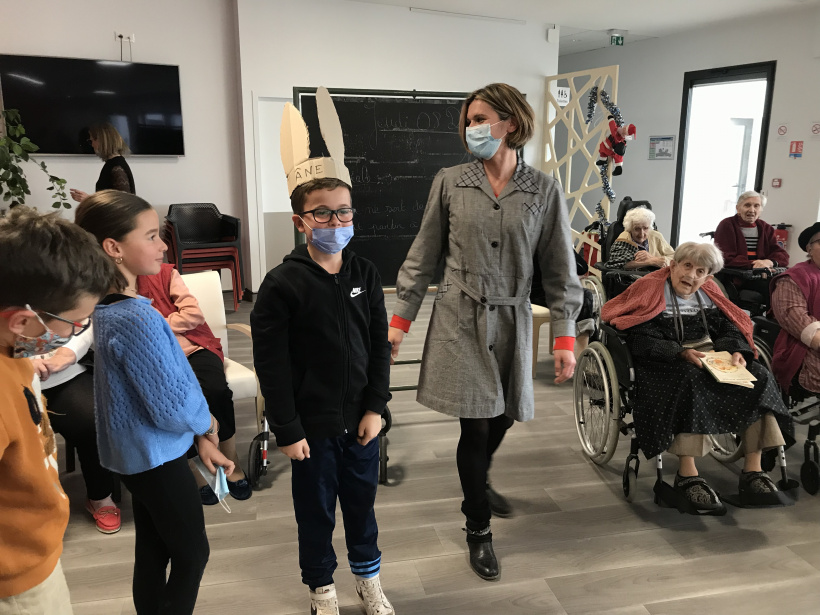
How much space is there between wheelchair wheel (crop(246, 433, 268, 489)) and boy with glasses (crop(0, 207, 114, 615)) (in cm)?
149

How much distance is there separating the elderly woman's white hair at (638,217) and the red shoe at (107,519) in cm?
307

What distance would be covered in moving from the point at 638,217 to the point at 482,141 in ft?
7.13

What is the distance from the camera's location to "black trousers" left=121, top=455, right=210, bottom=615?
1.23 meters

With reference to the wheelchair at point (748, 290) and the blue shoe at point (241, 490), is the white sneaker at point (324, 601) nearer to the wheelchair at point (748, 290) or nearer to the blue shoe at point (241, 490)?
the blue shoe at point (241, 490)

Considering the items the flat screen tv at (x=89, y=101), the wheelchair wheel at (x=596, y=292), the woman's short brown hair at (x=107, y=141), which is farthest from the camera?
the flat screen tv at (x=89, y=101)

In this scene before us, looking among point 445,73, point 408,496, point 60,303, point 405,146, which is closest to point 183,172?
point 405,146

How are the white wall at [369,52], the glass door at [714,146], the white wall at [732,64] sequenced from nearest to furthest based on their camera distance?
the white wall at [369,52] → the white wall at [732,64] → the glass door at [714,146]

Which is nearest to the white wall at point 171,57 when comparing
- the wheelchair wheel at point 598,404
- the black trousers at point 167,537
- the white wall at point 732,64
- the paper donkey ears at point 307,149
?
the wheelchair wheel at point 598,404

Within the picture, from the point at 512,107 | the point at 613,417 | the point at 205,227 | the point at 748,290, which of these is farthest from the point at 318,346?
the point at 205,227

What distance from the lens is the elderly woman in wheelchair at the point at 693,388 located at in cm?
220

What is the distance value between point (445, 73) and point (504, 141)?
490 cm

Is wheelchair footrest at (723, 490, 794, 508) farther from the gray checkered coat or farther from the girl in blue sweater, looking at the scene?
the girl in blue sweater

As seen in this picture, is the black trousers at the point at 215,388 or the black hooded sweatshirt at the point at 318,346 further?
the black trousers at the point at 215,388

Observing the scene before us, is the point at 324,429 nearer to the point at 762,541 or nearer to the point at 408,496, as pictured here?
the point at 408,496
